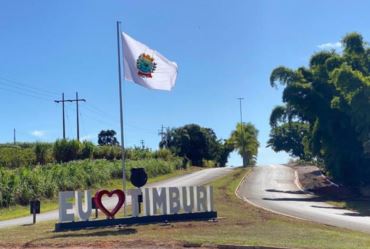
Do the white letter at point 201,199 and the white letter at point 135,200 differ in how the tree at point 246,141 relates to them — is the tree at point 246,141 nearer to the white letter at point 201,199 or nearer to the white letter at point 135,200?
the white letter at point 201,199

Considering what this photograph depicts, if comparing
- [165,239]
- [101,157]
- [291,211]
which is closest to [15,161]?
[101,157]

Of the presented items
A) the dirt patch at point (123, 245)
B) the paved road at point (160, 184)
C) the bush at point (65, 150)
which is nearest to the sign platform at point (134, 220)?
the dirt patch at point (123, 245)

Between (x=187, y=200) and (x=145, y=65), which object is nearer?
(x=145, y=65)

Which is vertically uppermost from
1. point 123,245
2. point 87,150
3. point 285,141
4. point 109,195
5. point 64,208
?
point 285,141

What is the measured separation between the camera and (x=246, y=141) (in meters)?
100

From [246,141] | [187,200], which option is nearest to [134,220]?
[187,200]

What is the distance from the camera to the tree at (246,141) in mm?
99444

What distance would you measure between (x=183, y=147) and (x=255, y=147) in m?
12.9

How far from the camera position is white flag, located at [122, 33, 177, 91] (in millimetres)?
18969

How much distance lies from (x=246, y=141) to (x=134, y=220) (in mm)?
82733

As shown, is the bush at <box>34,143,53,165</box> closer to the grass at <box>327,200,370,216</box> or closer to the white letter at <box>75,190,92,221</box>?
the grass at <box>327,200,370,216</box>

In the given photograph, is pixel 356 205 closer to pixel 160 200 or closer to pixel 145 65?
pixel 160 200

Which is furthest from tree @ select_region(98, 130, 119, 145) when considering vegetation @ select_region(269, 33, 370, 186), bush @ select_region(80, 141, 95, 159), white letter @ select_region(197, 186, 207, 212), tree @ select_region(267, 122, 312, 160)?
white letter @ select_region(197, 186, 207, 212)

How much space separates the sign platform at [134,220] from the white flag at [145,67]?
4.24 meters
